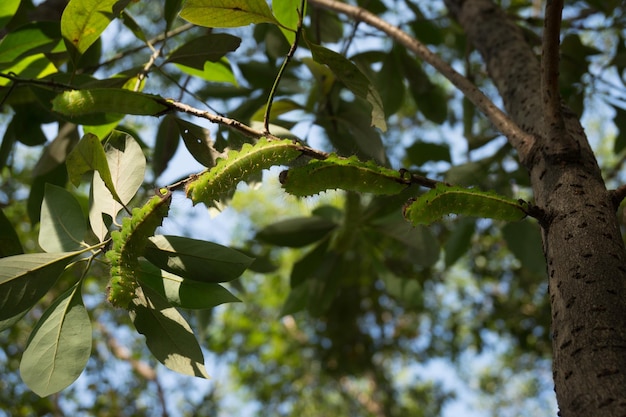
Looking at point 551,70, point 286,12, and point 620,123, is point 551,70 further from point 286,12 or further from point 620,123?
point 620,123

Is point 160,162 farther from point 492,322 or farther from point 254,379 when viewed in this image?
point 254,379

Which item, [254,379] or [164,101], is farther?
[254,379]

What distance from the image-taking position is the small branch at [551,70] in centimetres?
134

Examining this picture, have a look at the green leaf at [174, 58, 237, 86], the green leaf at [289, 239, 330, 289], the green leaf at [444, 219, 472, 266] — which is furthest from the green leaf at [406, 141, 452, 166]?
the green leaf at [174, 58, 237, 86]

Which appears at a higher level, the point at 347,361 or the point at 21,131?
the point at 347,361

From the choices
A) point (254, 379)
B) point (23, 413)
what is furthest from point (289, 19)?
point (254, 379)

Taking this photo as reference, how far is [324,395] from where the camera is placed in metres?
9.47

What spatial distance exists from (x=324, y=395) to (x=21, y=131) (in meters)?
7.81

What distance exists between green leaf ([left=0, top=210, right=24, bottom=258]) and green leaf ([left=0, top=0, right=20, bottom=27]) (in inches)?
25.2

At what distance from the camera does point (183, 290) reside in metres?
1.55

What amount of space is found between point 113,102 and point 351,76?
2.00 ft

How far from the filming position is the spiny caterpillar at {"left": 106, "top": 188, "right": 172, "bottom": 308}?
1.28 meters

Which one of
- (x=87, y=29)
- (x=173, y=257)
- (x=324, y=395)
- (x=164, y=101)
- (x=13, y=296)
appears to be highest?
(x=324, y=395)

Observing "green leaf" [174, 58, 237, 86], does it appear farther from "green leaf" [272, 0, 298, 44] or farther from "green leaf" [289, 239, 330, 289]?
"green leaf" [289, 239, 330, 289]
